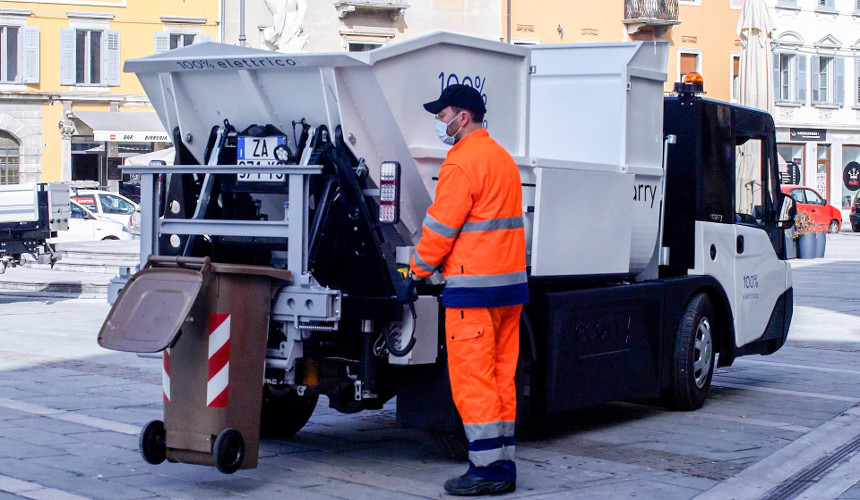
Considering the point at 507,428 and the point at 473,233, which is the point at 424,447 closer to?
the point at 507,428

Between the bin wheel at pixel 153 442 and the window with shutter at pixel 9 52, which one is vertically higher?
the window with shutter at pixel 9 52

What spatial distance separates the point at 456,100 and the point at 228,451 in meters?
2.06

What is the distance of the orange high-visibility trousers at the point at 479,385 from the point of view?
591 cm

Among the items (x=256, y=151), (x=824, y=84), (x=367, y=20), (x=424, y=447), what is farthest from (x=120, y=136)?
(x=256, y=151)

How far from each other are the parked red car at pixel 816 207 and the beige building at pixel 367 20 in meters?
11.6

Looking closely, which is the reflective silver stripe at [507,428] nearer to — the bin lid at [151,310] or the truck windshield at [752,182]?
the bin lid at [151,310]

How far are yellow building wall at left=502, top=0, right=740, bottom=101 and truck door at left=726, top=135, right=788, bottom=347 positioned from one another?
33.0 metres

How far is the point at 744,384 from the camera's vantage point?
10391mm

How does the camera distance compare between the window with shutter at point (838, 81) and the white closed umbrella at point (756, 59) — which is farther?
the window with shutter at point (838, 81)

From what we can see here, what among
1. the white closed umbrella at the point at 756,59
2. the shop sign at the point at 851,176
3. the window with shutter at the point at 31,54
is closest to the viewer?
the white closed umbrella at the point at 756,59

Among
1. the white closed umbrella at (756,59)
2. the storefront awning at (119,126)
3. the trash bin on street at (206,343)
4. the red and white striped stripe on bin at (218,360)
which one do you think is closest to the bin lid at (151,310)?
the trash bin on street at (206,343)

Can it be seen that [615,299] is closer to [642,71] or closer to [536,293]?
[536,293]

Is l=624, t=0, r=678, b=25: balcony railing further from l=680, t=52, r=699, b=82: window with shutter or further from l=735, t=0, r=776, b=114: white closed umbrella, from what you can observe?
l=735, t=0, r=776, b=114: white closed umbrella

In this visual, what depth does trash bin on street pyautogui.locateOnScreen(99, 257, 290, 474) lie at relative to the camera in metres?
5.84
